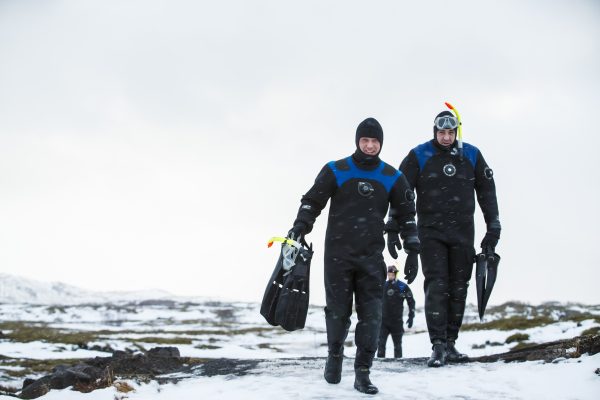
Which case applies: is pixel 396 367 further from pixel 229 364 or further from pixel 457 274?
pixel 229 364

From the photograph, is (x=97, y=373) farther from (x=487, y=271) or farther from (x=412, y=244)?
(x=487, y=271)

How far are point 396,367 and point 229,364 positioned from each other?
241 centimetres

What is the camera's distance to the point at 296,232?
4.85 m

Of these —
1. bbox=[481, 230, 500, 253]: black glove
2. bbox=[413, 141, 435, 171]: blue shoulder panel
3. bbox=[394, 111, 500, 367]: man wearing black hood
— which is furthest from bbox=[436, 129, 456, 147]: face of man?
bbox=[481, 230, 500, 253]: black glove

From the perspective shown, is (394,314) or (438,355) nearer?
(438,355)

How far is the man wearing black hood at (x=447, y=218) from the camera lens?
5.97m

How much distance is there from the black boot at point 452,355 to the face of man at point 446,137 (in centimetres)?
234

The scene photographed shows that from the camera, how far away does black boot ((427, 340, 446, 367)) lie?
18.9 ft

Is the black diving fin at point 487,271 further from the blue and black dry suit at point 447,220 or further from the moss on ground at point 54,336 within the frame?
the moss on ground at point 54,336

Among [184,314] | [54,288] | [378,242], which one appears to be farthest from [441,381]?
[54,288]

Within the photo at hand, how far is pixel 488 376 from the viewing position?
5047mm

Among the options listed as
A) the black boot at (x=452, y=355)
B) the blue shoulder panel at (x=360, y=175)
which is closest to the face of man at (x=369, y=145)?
the blue shoulder panel at (x=360, y=175)

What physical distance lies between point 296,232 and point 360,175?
31.8 inches

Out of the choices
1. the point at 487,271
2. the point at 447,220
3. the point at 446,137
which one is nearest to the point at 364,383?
the point at 447,220
